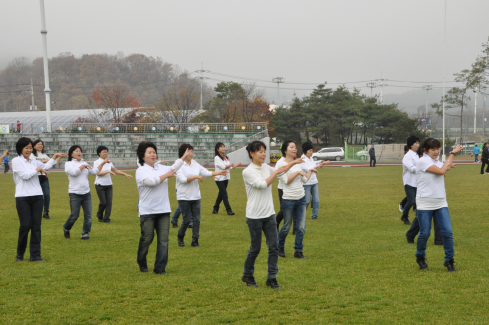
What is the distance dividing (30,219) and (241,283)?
391cm

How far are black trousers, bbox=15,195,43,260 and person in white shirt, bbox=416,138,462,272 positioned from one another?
6244 millimetres

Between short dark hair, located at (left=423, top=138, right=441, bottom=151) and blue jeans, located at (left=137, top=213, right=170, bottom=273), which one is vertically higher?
short dark hair, located at (left=423, top=138, right=441, bottom=151)

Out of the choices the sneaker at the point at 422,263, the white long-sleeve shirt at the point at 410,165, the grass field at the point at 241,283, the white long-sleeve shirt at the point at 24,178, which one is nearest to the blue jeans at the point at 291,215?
the grass field at the point at 241,283

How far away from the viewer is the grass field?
496cm

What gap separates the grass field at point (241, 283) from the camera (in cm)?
496

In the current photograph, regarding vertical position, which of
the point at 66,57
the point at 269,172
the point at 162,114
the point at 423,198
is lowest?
the point at 423,198

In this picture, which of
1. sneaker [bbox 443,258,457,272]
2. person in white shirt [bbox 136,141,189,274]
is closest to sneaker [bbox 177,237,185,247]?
person in white shirt [bbox 136,141,189,274]

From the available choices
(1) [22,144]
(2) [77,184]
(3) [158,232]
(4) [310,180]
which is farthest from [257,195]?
(4) [310,180]

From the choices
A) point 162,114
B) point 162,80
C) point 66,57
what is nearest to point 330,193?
point 162,114

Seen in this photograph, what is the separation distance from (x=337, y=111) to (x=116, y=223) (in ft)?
185

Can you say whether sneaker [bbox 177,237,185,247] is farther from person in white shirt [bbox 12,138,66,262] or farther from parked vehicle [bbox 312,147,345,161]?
parked vehicle [bbox 312,147,345,161]

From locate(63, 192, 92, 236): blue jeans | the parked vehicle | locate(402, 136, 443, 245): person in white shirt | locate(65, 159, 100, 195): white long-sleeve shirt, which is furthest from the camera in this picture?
the parked vehicle

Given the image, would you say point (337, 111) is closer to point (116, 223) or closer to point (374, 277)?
point (116, 223)

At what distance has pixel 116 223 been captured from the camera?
12.0 metres
